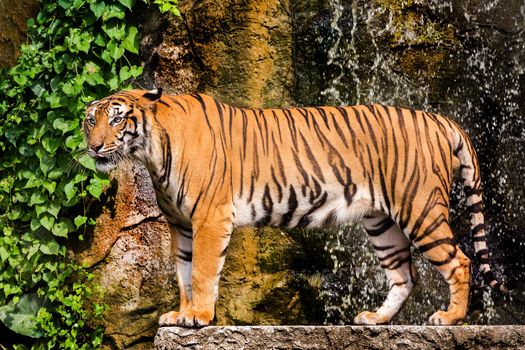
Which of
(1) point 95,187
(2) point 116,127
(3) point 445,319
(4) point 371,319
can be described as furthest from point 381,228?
(1) point 95,187

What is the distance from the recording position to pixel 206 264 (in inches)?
206

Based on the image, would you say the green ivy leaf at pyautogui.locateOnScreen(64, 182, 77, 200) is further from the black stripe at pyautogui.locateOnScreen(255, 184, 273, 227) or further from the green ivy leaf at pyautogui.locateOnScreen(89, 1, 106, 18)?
the black stripe at pyautogui.locateOnScreen(255, 184, 273, 227)

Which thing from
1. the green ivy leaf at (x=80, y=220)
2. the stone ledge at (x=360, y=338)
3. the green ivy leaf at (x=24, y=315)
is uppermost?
the green ivy leaf at (x=80, y=220)

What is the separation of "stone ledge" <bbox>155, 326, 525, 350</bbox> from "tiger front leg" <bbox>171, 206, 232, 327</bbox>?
0.52 ft

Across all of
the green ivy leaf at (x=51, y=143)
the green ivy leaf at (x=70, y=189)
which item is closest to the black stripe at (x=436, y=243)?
the green ivy leaf at (x=70, y=189)

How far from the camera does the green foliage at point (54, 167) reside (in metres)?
7.28

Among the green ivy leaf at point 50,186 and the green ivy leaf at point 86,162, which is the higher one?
the green ivy leaf at point 86,162

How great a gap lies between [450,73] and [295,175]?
2.66 meters

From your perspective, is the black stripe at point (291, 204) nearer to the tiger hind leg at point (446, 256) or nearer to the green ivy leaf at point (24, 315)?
the tiger hind leg at point (446, 256)

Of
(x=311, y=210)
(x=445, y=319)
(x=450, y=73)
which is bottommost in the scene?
(x=445, y=319)

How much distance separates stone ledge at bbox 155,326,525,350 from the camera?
16.3ft

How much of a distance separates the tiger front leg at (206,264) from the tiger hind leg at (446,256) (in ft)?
3.76

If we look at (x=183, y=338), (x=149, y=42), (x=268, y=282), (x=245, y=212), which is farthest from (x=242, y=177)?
(x=149, y=42)

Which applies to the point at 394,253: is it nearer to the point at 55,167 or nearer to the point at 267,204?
the point at 267,204
